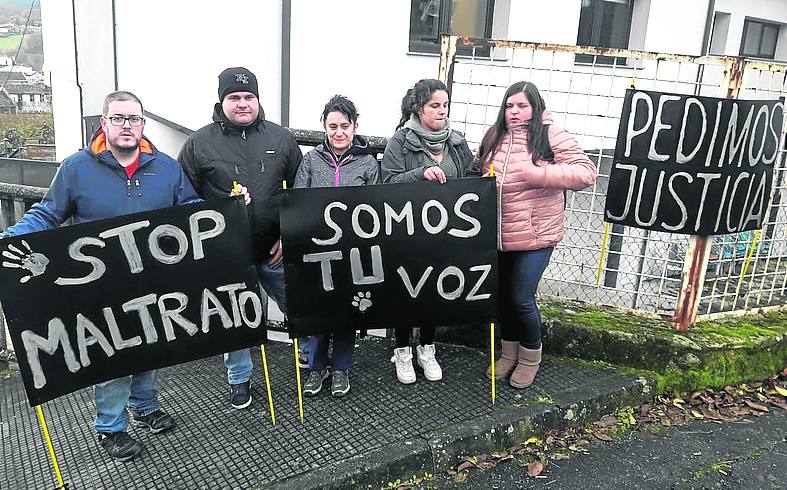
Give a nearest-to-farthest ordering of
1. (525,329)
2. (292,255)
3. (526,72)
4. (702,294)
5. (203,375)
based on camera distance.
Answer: (292,255), (525,329), (203,375), (702,294), (526,72)

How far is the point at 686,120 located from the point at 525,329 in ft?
5.39

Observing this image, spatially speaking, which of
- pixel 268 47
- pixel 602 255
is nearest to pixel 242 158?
pixel 602 255

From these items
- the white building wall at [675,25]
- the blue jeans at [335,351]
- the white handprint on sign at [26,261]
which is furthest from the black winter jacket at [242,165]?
the white building wall at [675,25]

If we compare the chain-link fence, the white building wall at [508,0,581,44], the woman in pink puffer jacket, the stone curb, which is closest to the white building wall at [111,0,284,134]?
the white building wall at [508,0,581,44]

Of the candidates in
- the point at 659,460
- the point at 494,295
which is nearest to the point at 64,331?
the point at 494,295

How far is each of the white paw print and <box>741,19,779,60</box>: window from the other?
11352 millimetres

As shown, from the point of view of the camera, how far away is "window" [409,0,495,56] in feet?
24.3

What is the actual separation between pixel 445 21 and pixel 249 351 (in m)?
5.54

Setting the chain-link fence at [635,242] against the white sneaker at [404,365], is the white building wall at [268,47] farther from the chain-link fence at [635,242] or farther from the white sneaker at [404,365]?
the white sneaker at [404,365]

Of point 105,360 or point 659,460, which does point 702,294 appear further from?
point 105,360

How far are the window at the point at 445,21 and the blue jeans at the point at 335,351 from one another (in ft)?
15.8

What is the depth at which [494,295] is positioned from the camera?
11.0ft

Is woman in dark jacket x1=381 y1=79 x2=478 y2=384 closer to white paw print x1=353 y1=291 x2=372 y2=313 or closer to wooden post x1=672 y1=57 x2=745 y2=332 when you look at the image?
white paw print x1=353 y1=291 x2=372 y2=313

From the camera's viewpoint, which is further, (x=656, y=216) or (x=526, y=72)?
(x=526, y=72)
